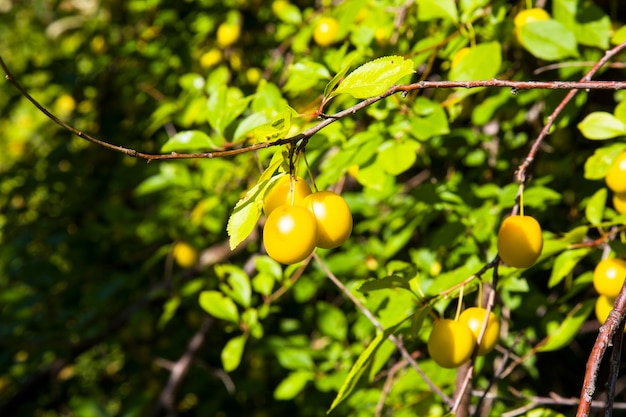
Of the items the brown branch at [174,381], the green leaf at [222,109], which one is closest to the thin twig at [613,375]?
the green leaf at [222,109]

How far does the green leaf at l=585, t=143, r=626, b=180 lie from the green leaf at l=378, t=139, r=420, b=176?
0.97ft

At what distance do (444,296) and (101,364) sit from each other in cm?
250

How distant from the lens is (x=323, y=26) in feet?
5.28

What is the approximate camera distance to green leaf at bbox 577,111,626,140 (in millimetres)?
1124

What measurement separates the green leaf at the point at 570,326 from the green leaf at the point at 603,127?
299 mm

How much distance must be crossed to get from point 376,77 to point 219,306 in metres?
0.87

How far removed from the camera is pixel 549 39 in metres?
1.22

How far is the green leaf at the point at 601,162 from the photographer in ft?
3.76

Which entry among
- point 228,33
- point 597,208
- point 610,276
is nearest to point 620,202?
point 597,208

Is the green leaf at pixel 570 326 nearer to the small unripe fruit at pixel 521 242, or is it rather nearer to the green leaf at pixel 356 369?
the small unripe fruit at pixel 521 242

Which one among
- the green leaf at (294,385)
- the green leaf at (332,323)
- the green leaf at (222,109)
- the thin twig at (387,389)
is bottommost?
the green leaf at (294,385)

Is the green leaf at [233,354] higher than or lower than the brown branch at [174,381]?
higher

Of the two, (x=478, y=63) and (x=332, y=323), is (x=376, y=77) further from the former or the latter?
(x=332, y=323)

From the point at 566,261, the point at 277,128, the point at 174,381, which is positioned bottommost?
the point at 174,381
